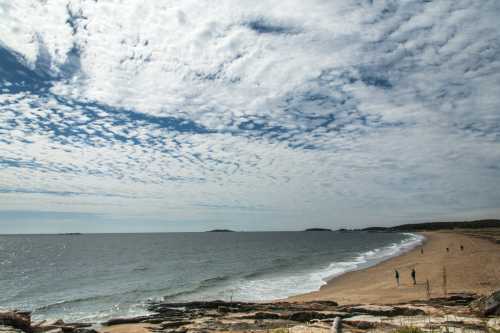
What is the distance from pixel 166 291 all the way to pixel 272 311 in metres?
16.1

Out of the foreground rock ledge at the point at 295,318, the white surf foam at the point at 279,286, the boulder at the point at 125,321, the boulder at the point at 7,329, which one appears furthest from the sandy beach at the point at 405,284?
the boulder at the point at 7,329

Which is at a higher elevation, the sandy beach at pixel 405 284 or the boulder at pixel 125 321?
the boulder at pixel 125 321

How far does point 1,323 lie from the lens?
46.1ft

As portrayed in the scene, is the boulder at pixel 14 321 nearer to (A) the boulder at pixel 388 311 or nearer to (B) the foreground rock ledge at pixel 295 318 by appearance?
(B) the foreground rock ledge at pixel 295 318

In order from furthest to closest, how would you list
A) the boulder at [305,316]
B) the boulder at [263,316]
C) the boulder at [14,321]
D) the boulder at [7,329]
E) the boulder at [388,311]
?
1. the boulder at [263,316]
2. the boulder at [305,316]
3. the boulder at [388,311]
4. the boulder at [14,321]
5. the boulder at [7,329]

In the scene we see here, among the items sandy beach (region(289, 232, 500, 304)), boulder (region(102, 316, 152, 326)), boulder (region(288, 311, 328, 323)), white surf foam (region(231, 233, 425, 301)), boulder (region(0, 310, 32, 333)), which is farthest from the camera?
white surf foam (region(231, 233, 425, 301))

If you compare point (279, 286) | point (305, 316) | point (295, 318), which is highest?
point (305, 316)

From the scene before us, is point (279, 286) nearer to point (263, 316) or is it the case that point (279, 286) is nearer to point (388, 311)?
→ point (263, 316)


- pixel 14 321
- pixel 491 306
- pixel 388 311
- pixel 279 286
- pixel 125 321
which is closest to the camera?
pixel 491 306

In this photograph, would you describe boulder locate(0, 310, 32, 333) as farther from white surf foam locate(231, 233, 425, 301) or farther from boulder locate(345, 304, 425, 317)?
white surf foam locate(231, 233, 425, 301)

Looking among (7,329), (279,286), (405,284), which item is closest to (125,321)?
(7,329)

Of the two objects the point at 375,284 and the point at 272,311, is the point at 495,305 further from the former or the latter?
the point at 375,284

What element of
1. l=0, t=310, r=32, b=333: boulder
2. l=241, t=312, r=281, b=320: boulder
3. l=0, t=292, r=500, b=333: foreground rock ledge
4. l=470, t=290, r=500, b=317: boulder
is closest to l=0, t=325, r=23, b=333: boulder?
l=0, t=292, r=500, b=333: foreground rock ledge

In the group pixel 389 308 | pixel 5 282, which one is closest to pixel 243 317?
pixel 389 308
